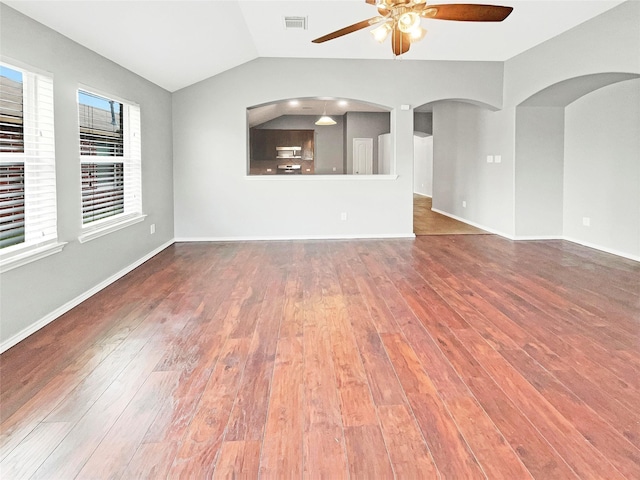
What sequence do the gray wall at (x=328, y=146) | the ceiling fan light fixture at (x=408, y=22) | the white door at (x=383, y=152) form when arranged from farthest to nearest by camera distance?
the gray wall at (x=328, y=146), the white door at (x=383, y=152), the ceiling fan light fixture at (x=408, y=22)

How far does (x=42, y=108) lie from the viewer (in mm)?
3588

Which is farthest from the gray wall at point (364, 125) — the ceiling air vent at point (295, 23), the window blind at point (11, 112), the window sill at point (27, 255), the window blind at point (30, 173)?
the window blind at point (11, 112)

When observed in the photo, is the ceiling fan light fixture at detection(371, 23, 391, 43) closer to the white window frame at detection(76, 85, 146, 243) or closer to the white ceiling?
the white ceiling

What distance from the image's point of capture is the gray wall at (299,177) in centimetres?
713

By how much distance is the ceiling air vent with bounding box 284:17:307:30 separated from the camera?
5.24 meters

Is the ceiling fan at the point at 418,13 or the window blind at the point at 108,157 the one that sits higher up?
the ceiling fan at the point at 418,13

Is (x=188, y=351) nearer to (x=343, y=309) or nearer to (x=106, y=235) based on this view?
(x=343, y=309)

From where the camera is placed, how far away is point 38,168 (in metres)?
3.55

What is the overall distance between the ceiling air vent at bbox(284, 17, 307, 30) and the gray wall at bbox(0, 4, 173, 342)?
1868mm

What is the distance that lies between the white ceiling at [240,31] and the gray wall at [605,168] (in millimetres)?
1222

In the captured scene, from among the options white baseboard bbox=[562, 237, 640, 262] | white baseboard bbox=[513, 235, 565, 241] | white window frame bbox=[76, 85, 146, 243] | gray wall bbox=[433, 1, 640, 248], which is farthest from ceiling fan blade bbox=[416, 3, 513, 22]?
white baseboard bbox=[513, 235, 565, 241]

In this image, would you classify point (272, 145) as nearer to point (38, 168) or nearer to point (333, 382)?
point (38, 168)

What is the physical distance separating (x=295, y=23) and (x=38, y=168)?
3215 mm

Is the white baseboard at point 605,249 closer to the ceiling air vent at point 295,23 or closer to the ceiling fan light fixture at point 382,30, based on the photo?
the ceiling fan light fixture at point 382,30
